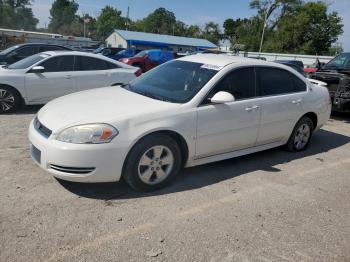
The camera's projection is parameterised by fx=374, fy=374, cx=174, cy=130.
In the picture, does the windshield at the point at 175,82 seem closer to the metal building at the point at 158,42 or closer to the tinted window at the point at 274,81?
the tinted window at the point at 274,81

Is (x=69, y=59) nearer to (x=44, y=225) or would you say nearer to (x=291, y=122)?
(x=291, y=122)

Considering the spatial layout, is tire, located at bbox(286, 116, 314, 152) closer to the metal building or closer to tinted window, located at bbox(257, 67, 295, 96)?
tinted window, located at bbox(257, 67, 295, 96)

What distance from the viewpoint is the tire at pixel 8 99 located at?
786cm

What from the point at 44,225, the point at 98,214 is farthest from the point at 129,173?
the point at 44,225

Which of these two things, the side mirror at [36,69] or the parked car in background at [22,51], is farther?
the parked car in background at [22,51]

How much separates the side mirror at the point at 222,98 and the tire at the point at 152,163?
729mm

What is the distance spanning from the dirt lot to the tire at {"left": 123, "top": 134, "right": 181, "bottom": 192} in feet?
0.48

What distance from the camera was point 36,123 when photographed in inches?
174

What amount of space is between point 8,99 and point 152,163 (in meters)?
5.04

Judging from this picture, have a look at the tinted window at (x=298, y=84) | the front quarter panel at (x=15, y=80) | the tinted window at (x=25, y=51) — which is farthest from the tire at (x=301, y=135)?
the tinted window at (x=25, y=51)

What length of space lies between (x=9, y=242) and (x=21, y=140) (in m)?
3.09

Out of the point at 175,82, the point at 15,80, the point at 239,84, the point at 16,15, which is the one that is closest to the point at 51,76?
the point at 15,80

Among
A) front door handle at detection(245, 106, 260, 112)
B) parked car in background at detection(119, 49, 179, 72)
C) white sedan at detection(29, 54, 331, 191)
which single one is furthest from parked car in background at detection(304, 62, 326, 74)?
parked car in background at detection(119, 49, 179, 72)

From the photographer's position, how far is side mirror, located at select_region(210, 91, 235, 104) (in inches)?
177
